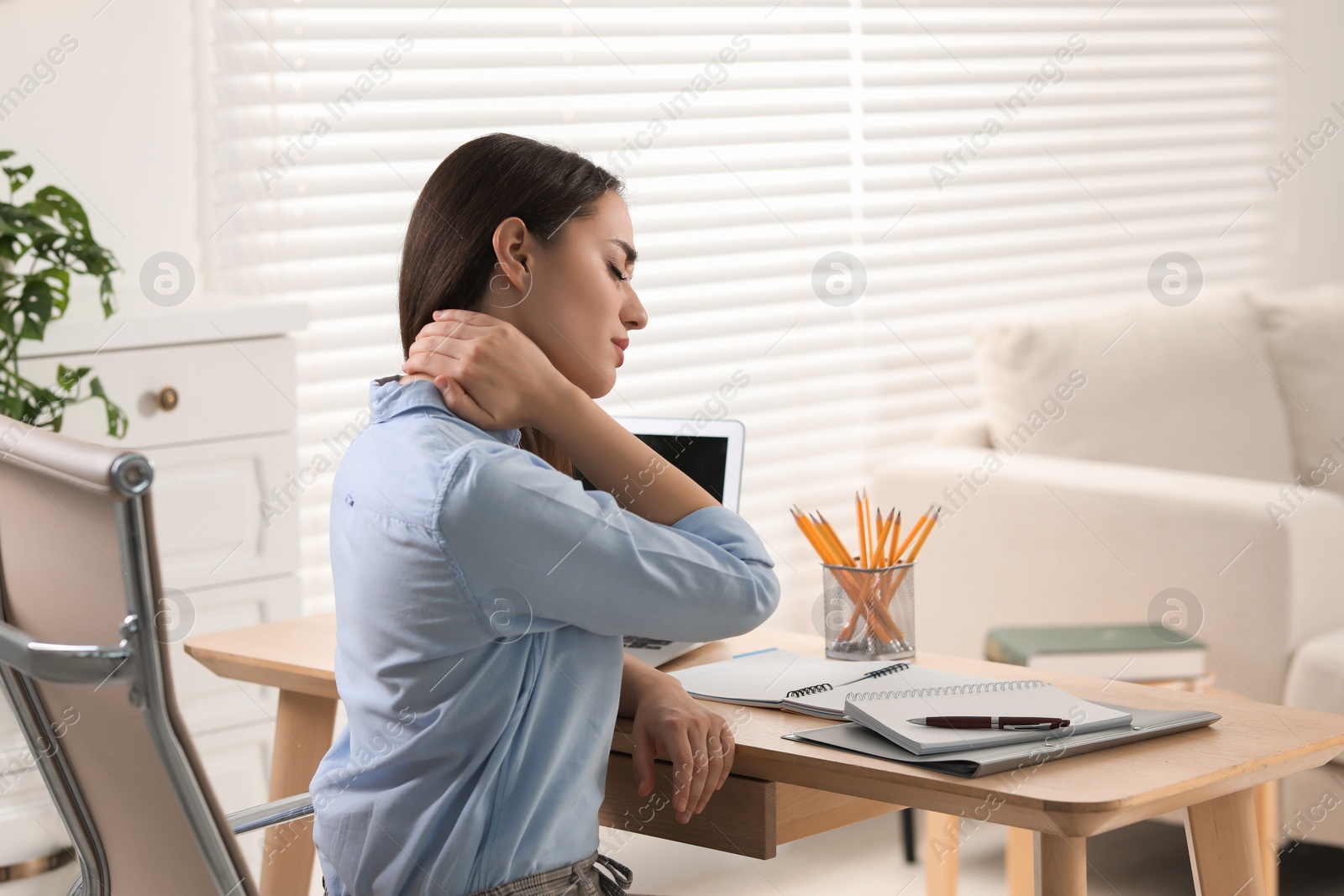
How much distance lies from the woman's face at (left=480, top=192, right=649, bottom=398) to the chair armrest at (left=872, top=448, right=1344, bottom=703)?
1.54 meters

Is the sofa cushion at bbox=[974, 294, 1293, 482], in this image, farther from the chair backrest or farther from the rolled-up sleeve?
the chair backrest

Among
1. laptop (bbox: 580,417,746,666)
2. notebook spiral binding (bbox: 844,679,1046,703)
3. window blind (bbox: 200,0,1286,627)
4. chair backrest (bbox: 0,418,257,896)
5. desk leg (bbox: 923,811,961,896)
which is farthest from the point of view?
window blind (bbox: 200,0,1286,627)

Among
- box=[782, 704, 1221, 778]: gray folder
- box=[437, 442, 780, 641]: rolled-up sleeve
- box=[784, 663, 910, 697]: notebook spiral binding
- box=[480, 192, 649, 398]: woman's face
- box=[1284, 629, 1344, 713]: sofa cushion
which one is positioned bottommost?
box=[1284, 629, 1344, 713]: sofa cushion

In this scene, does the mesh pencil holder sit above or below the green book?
above

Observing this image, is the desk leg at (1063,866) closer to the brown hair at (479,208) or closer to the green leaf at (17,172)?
the brown hair at (479,208)

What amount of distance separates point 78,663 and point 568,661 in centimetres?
46

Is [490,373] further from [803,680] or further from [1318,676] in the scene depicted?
[1318,676]

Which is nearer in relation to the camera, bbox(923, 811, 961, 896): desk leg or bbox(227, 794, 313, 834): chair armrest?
bbox(227, 794, 313, 834): chair armrest

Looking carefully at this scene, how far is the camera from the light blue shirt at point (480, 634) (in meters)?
1.09

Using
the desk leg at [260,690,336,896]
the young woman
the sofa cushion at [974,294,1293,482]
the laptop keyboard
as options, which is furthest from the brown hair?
the sofa cushion at [974,294,1293,482]

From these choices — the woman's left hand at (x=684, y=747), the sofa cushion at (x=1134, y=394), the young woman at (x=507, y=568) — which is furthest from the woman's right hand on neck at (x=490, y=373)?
the sofa cushion at (x=1134, y=394)

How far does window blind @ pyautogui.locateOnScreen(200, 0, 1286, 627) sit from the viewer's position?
101 inches

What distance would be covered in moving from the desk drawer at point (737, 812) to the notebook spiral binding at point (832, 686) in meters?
0.11

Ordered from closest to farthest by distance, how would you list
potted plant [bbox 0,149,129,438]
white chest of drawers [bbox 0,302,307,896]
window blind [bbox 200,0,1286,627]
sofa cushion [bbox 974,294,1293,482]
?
potted plant [bbox 0,149,129,438]
white chest of drawers [bbox 0,302,307,896]
window blind [bbox 200,0,1286,627]
sofa cushion [bbox 974,294,1293,482]
